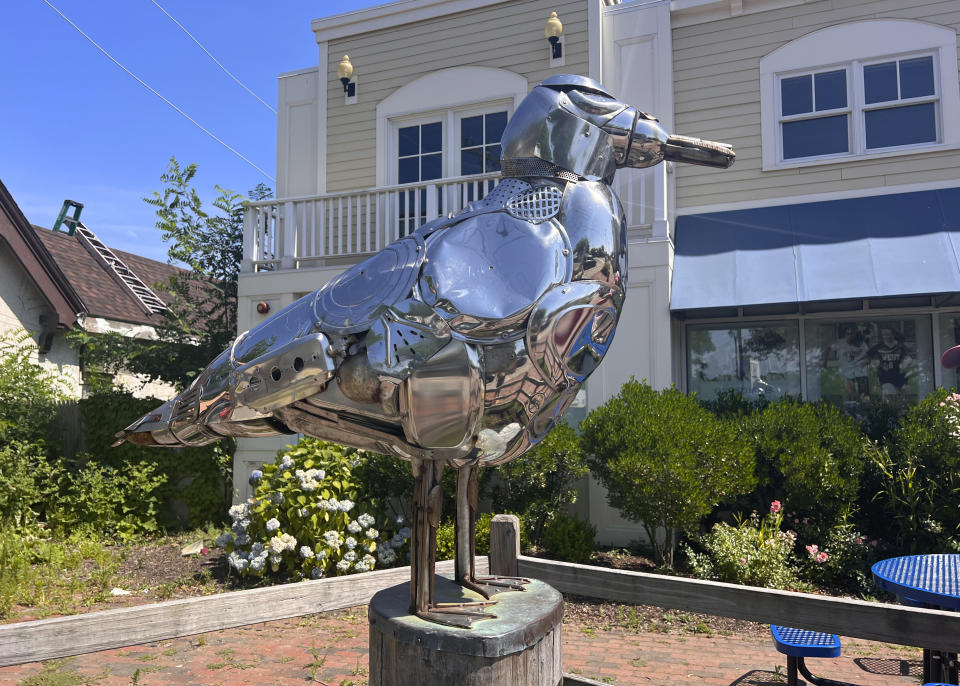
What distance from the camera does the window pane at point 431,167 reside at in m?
10.0

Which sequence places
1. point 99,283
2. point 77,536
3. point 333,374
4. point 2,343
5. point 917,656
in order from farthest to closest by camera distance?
point 99,283 < point 2,343 < point 77,536 < point 917,656 < point 333,374

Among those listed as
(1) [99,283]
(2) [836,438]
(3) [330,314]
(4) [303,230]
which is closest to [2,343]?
(1) [99,283]

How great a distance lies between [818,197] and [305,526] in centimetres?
679

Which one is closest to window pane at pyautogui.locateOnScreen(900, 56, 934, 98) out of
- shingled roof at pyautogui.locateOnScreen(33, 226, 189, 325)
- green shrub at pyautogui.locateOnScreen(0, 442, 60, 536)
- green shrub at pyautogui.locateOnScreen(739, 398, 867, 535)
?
green shrub at pyautogui.locateOnScreen(739, 398, 867, 535)

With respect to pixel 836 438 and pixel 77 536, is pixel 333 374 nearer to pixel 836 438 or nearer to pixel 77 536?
pixel 836 438

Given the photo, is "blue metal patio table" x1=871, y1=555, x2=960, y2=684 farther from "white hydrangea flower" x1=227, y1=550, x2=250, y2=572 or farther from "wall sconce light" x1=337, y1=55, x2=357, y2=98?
"wall sconce light" x1=337, y1=55, x2=357, y2=98

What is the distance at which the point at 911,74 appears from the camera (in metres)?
8.16

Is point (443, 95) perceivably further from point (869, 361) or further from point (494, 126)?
point (869, 361)

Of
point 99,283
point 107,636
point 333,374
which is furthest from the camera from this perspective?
point 99,283

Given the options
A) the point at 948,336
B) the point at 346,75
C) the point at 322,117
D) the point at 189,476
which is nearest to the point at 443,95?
the point at 346,75

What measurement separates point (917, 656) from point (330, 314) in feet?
15.2

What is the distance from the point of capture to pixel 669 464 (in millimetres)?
5980

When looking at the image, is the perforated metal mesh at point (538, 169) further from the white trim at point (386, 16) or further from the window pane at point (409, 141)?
the white trim at point (386, 16)

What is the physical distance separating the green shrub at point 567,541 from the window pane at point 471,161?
204 inches
